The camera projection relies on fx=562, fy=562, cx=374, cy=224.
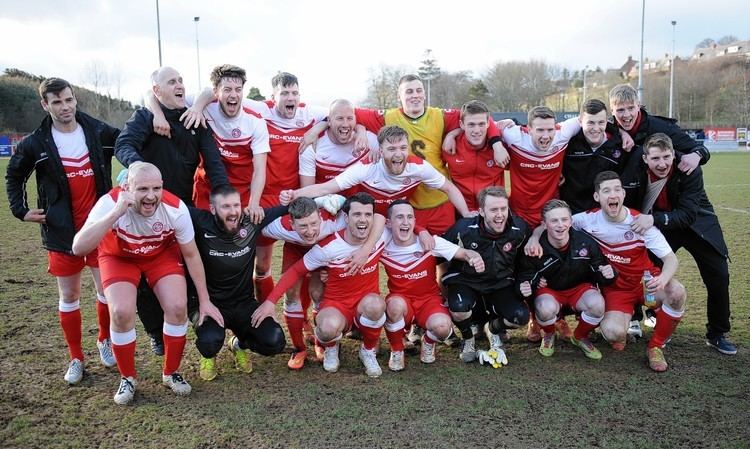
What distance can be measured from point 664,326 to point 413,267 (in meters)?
1.99

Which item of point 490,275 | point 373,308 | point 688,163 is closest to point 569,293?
point 490,275

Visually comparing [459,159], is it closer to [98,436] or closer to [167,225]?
[167,225]

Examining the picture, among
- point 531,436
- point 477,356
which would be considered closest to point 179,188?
point 477,356

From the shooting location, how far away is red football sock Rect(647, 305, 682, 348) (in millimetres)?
4340

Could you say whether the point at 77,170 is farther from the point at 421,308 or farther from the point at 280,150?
the point at 421,308

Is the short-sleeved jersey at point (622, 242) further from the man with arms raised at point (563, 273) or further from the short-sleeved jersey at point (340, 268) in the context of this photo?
the short-sleeved jersey at point (340, 268)

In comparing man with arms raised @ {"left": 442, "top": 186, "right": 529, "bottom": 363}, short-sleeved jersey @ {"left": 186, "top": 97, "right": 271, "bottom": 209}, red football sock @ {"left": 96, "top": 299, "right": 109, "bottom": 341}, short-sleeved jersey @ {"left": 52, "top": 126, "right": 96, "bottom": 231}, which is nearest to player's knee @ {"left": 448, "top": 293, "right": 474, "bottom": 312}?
man with arms raised @ {"left": 442, "top": 186, "right": 529, "bottom": 363}

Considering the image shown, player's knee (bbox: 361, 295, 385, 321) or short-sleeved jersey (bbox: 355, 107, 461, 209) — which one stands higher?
short-sleeved jersey (bbox: 355, 107, 461, 209)

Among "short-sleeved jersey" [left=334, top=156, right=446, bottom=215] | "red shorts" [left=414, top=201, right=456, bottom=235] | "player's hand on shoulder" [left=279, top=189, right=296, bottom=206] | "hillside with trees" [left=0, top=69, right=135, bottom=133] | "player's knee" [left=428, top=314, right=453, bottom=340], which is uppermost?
"hillside with trees" [left=0, top=69, right=135, bottom=133]

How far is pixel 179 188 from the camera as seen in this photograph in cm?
459

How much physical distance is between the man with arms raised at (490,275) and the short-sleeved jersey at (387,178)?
488mm

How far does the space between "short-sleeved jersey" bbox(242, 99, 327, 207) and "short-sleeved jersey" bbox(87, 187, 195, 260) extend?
1191 mm

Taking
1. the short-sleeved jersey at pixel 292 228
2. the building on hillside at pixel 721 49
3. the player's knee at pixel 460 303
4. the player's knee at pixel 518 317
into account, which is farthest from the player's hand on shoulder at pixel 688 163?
the building on hillside at pixel 721 49

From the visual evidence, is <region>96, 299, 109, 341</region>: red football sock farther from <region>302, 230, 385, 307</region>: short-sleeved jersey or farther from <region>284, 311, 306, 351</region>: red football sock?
<region>302, 230, 385, 307</region>: short-sleeved jersey
